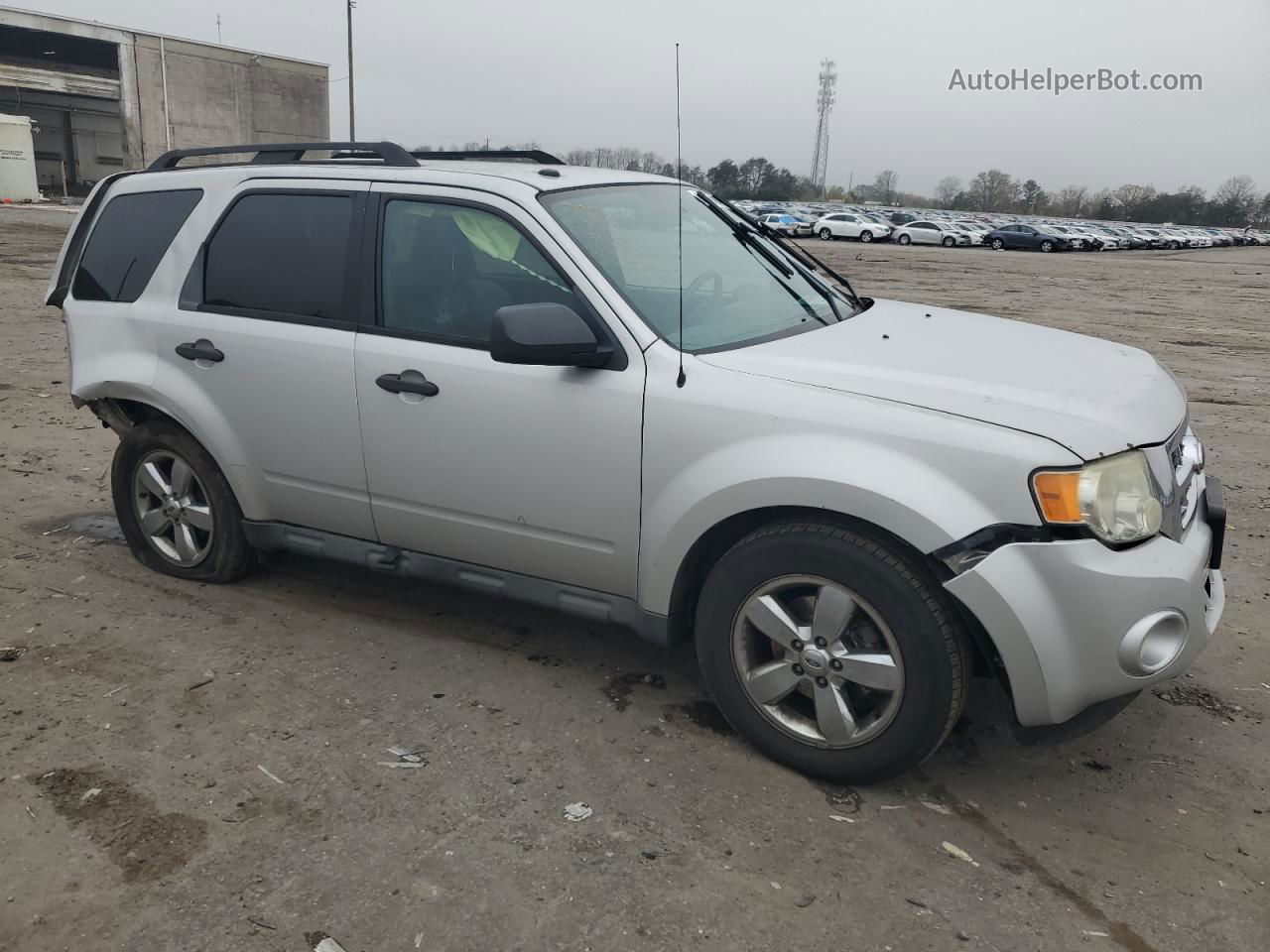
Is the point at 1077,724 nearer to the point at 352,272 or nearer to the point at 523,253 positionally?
the point at 523,253

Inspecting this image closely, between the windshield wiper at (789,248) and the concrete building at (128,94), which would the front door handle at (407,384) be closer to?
the windshield wiper at (789,248)

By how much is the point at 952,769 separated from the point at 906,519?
0.99 metres

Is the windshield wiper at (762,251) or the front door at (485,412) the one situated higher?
the windshield wiper at (762,251)

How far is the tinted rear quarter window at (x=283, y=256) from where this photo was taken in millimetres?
3924

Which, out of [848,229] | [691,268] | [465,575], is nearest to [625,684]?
[465,575]

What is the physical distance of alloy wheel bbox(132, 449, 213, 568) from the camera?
14.8ft

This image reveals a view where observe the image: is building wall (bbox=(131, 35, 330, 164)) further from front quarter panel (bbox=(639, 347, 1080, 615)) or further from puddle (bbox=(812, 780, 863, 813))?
puddle (bbox=(812, 780, 863, 813))

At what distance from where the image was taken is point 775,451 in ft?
9.87

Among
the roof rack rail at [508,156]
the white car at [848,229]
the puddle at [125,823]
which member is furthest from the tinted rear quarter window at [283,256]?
the white car at [848,229]

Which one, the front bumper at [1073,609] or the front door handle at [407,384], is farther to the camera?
the front door handle at [407,384]

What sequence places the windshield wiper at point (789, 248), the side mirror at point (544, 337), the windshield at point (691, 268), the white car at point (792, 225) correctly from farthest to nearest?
the white car at point (792, 225)
the windshield wiper at point (789, 248)
the windshield at point (691, 268)
the side mirror at point (544, 337)

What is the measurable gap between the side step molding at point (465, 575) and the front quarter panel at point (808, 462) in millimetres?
119

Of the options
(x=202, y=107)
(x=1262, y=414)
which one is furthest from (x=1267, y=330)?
(x=202, y=107)

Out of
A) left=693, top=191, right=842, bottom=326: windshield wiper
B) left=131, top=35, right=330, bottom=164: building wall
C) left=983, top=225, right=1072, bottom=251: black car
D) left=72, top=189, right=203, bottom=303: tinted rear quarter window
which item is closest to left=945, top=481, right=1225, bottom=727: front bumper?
left=693, top=191, right=842, bottom=326: windshield wiper
